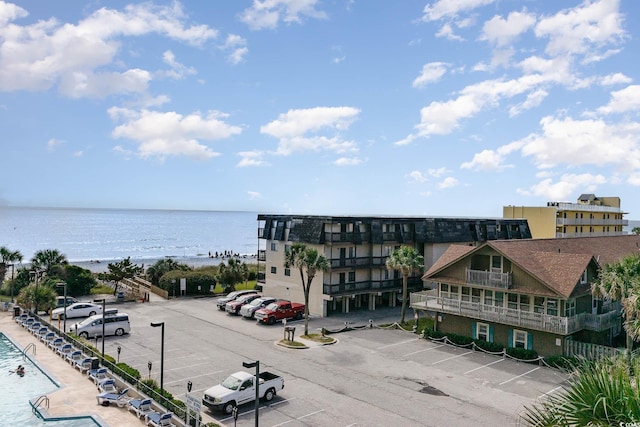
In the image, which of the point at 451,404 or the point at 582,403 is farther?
the point at 451,404

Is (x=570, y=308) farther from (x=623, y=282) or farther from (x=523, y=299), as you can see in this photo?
(x=623, y=282)

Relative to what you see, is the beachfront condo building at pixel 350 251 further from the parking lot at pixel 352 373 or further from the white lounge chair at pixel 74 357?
the white lounge chair at pixel 74 357

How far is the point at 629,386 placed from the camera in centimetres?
702

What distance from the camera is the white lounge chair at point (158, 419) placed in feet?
68.6

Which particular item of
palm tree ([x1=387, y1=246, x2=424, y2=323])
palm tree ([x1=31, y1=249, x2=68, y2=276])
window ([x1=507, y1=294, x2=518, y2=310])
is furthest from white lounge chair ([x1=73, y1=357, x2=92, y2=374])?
palm tree ([x1=31, y1=249, x2=68, y2=276])

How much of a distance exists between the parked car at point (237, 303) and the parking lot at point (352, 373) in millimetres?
3313

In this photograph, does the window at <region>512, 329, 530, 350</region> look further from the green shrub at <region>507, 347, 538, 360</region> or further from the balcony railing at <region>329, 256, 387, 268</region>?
the balcony railing at <region>329, 256, 387, 268</region>

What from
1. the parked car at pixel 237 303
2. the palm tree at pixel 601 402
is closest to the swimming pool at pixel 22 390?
the parked car at pixel 237 303

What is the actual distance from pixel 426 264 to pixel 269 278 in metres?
17.0

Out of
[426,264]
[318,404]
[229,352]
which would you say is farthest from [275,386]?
[426,264]

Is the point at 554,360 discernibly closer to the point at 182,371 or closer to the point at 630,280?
the point at 630,280

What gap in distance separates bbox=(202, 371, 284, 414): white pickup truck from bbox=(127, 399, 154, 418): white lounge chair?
255cm

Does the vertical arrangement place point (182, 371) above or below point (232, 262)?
below

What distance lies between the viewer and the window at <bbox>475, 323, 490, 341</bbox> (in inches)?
1436
